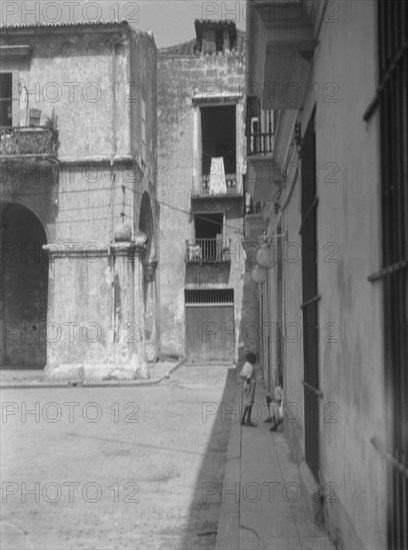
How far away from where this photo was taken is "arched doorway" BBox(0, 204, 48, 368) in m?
24.2

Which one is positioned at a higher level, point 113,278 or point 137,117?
point 137,117

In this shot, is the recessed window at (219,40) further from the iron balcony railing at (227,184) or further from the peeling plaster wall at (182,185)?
the iron balcony railing at (227,184)

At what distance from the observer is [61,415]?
1345 cm

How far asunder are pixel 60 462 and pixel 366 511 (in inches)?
241

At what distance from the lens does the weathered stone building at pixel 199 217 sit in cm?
2547

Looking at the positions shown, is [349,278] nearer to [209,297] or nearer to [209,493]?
[209,493]

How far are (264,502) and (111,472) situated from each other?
247 cm

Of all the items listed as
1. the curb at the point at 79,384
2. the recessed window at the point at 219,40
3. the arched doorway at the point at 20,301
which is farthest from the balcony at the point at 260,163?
the recessed window at the point at 219,40

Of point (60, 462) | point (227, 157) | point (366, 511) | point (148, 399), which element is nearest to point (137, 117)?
point (227, 157)

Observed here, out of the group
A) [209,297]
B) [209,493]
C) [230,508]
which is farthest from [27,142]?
[230,508]

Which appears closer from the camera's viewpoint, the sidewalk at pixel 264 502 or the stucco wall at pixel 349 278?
the stucco wall at pixel 349 278

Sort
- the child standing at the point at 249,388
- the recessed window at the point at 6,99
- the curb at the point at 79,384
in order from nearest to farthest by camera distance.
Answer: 1. the child standing at the point at 249,388
2. the curb at the point at 79,384
3. the recessed window at the point at 6,99

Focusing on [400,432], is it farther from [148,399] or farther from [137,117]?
[137,117]

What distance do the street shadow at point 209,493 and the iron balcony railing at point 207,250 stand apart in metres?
13.0
